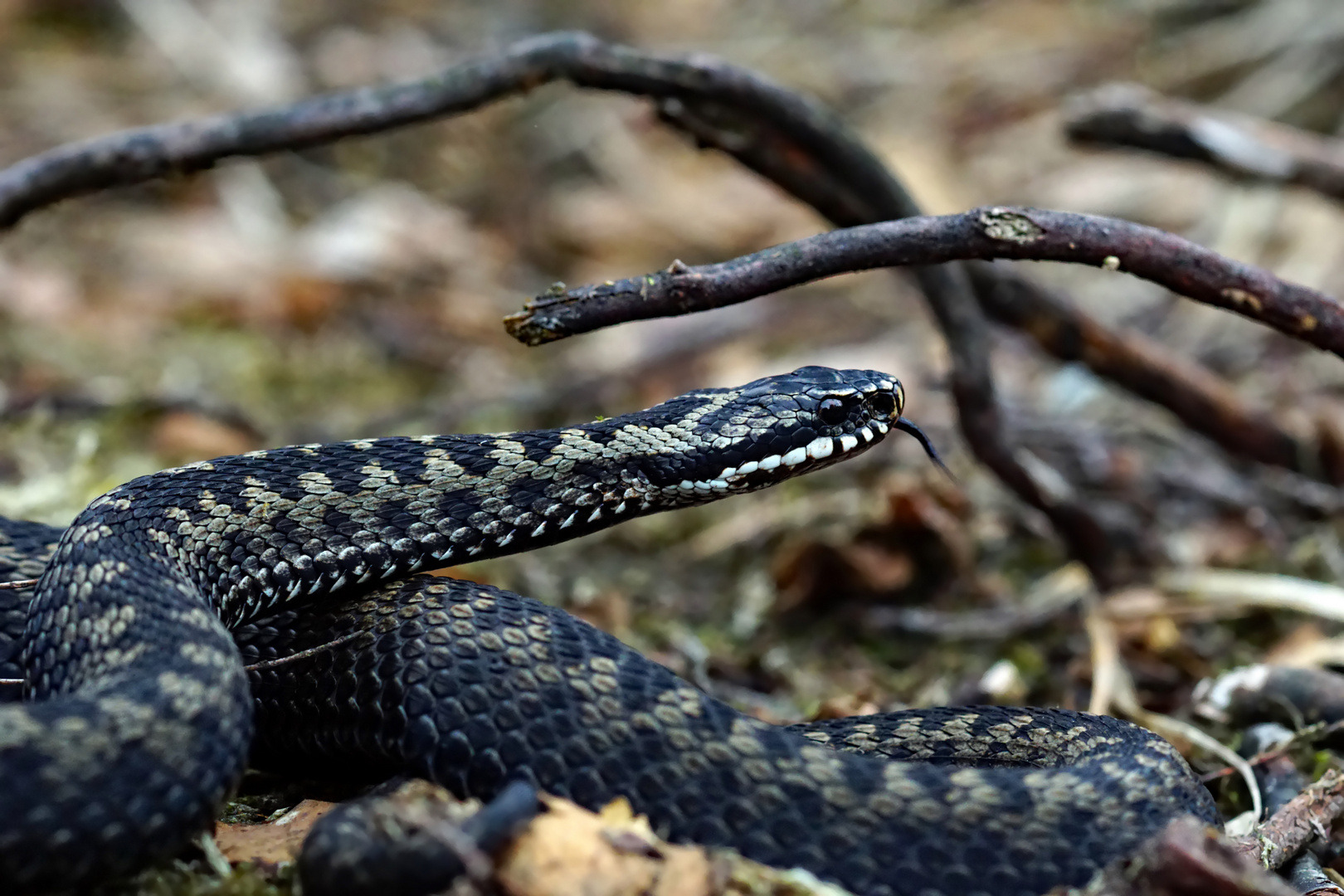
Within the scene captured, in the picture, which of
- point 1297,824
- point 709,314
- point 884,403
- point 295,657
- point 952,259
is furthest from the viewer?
point 709,314

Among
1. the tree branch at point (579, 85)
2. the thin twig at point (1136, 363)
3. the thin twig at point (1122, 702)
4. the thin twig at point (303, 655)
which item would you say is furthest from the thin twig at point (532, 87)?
the thin twig at point (303, 655)

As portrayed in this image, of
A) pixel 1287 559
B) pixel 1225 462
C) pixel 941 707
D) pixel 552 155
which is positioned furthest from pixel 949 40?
pixel 941 707

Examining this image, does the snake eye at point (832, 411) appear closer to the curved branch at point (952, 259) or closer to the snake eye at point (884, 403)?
the snake eye at point (884, 403)

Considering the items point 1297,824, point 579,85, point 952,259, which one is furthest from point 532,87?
point 1297,824

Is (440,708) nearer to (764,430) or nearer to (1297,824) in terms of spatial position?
(764,430)

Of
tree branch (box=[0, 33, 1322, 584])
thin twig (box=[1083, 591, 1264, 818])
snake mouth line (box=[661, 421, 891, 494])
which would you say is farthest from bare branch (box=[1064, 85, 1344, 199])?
snake mouth line (box=[661, 421, 891, 494])

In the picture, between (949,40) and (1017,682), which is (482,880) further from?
(949,40)

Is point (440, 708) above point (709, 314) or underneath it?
underneath
